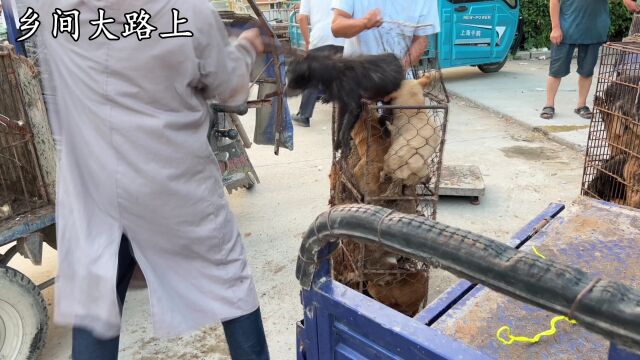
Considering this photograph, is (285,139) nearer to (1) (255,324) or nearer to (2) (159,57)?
(1) (255,324)

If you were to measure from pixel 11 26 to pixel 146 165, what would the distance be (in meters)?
1.87

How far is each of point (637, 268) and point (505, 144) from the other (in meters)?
3.50

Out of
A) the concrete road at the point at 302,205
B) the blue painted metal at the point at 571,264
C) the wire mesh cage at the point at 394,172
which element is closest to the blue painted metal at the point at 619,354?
the blue painted metal at the point at 571,264

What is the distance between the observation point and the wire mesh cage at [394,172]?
2.31 metres

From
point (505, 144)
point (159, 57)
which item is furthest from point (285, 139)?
point (505, 144)

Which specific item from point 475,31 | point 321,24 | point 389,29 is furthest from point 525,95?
point 389,29

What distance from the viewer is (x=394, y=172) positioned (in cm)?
234

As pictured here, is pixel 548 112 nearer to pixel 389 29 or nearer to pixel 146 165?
pixel 389 29

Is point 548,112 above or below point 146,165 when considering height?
below

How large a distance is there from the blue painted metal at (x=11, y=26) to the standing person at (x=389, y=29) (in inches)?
63.7

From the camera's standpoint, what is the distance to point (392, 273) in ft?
8.37

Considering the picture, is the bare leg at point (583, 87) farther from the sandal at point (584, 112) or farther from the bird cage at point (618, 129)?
the bird cage at point (618, 129)

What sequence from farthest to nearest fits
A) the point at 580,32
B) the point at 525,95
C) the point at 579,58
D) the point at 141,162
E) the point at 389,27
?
the point at 525,95
the point at 579,58
the point at 580,32
the point at 389,27
the point at 141,162

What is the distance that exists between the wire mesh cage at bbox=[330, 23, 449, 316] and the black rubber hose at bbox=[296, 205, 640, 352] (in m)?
1.29
